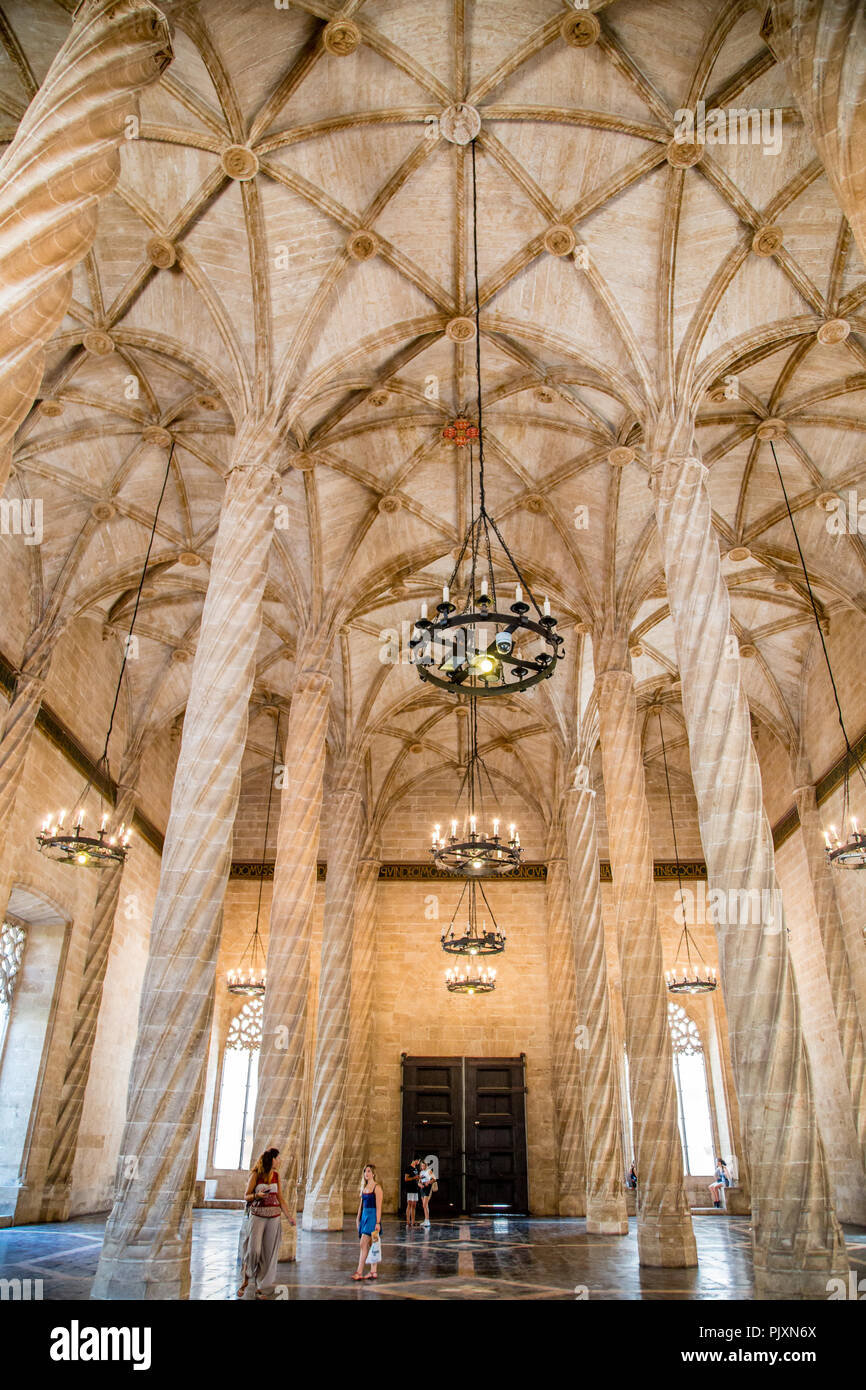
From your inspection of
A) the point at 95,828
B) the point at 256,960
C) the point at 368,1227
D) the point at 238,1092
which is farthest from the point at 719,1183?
the point at 95,828

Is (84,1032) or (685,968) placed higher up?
(685,968)

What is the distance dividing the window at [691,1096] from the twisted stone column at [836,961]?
508cm

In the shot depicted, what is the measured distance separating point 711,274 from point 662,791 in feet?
53.5

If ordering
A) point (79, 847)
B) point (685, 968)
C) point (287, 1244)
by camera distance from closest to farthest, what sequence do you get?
point (287, 1244), point (79, 847), point (685, 968)

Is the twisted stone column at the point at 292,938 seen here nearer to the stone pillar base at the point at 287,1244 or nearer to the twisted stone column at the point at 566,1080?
the stone pillar base at the point at 287,1244

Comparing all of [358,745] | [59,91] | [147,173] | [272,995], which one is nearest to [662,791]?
[358,745]

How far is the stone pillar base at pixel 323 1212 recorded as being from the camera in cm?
1438

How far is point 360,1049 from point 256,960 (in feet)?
15.1

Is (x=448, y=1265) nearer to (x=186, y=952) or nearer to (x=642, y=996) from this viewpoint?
(x=642, y=996)

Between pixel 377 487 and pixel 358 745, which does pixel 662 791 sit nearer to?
pixel 358 745

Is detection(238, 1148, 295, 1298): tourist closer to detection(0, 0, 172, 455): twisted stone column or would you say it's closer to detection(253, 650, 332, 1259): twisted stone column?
detection(253, 650, 332, 1259): twisted stone column

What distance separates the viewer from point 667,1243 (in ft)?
34.0

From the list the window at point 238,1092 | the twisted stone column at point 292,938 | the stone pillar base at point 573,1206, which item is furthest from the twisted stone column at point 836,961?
the window at point 238,1092

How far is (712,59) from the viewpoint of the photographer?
10.0m
